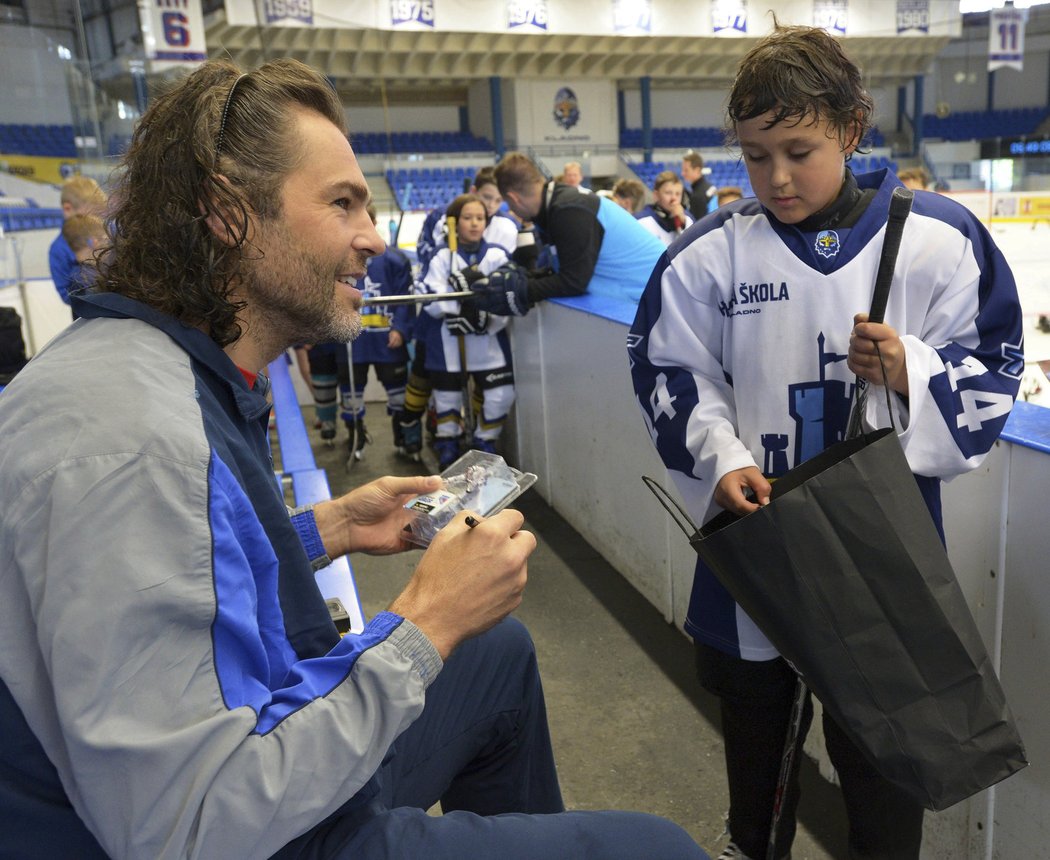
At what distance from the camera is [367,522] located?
4.57 ft

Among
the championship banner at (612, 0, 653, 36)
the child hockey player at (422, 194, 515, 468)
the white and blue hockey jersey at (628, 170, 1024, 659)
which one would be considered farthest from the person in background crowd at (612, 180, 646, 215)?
the championship banner at (612, 0, 653, 36)

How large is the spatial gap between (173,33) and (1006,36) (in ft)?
51.8

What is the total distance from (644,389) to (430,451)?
3.72 meters

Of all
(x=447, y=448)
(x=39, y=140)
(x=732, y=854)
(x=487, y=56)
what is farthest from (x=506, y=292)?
(x=487, y=56)

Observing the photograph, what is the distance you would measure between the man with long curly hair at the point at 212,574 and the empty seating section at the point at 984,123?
2731 cm

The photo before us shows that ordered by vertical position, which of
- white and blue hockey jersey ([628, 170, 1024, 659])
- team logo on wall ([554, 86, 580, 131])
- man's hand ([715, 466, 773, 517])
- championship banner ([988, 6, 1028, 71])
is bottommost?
man's hand ([715, 466, 773, 517])

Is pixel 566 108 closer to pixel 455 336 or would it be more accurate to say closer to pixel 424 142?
pixel 424 142

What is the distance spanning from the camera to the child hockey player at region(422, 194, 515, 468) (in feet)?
14.0

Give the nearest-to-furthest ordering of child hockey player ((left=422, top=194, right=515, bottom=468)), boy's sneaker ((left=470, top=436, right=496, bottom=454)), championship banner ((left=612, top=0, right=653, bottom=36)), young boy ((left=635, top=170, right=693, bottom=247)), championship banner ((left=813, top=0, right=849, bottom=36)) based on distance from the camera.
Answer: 1. child hockey player ((left=422, top=194, right=515, bottom=468))
2. boy's sneaker ((left=470, top=436, right=496, bottom=454))
3. young boy ((left=635, top=170, right=693, bottom=247))
4. championship banner ((left=612, top=0, right=653, bottom=36))
5. championship banner ((left=813, top=0, right=849, bottom=36))

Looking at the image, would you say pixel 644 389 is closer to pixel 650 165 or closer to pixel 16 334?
pixel 16 334

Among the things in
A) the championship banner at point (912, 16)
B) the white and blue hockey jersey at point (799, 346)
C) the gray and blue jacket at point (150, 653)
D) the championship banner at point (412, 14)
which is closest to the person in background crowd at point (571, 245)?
the white and blue hockey jersey at point (799, 346)

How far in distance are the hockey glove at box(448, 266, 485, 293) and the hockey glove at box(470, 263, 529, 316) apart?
0.58 ft

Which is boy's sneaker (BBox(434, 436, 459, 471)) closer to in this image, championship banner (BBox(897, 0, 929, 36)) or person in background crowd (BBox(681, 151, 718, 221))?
person in background crowd (BBox(681, 151, 718, 221))

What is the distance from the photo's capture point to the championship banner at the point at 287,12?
1548cm
